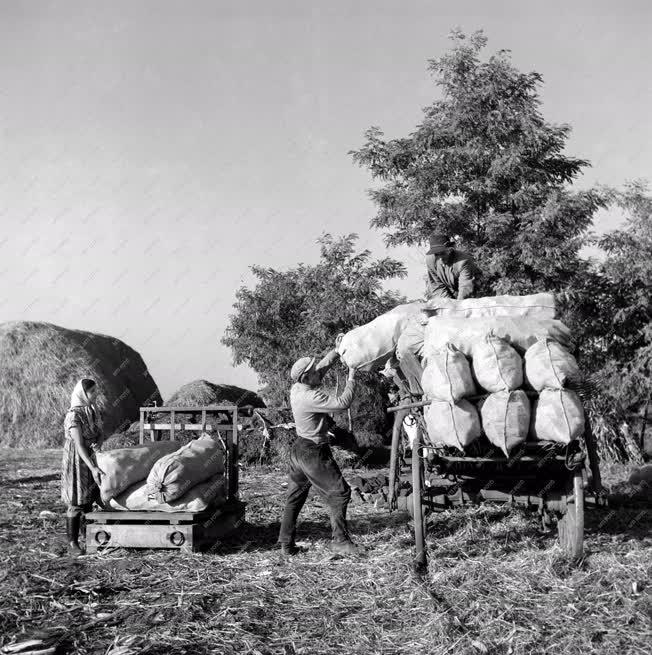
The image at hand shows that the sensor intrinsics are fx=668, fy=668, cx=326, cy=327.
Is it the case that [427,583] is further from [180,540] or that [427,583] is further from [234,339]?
[234,339]

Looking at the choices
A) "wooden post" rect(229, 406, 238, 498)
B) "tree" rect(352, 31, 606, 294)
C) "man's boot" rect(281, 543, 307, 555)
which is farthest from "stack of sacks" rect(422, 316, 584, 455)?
"tree" rect(352, 31, 606, 294)

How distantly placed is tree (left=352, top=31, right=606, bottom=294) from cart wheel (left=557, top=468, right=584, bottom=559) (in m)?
5.85

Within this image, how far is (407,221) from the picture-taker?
1202 cm

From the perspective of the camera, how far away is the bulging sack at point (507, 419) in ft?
16.1

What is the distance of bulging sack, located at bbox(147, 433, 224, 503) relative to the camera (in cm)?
629

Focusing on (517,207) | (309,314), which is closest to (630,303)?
(517,207)

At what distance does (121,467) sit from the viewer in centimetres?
647

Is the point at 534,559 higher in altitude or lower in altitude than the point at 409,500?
lower

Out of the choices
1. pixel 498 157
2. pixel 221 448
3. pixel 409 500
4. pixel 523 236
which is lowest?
pixel 409 500

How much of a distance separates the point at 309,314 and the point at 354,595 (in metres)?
8.07

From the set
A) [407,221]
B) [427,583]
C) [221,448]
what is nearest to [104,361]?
[407,221]

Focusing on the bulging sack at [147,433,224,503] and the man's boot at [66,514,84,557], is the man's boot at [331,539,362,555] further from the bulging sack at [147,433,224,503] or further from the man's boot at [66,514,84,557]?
the man's boot at [66,514,84,557]

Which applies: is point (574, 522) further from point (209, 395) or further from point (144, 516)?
point (209, 395)

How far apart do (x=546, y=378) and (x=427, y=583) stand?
1.82 m
